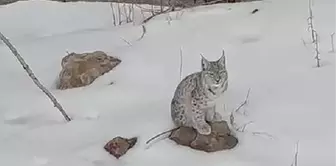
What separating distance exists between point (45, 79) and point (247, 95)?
142 centimetres

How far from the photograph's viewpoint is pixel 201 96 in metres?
3.33

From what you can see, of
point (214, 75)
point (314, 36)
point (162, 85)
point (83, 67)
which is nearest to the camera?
point (214, 75)

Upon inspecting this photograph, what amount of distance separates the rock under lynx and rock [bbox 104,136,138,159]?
0.81 feet

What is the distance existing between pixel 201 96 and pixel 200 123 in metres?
0.13

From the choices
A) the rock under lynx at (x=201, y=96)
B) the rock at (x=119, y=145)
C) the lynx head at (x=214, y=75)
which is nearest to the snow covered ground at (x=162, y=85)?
the rock at (x=119, y=145)

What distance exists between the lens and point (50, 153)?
3459mm

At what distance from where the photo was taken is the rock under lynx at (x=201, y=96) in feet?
10.8

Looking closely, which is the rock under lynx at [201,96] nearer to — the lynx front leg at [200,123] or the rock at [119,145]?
the lynx front leg at [200,123]

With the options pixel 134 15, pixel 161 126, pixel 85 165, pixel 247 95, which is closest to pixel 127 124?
pixel 161 126

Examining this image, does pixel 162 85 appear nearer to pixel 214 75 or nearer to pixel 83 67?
pixel 83 67

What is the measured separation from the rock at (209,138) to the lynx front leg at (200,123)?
0.08 ft

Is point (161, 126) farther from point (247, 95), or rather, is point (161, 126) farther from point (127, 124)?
point (247, 95)

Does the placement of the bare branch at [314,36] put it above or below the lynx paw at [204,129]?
above

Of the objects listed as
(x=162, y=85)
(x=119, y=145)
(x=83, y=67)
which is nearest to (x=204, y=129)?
(x=119, y=145)
